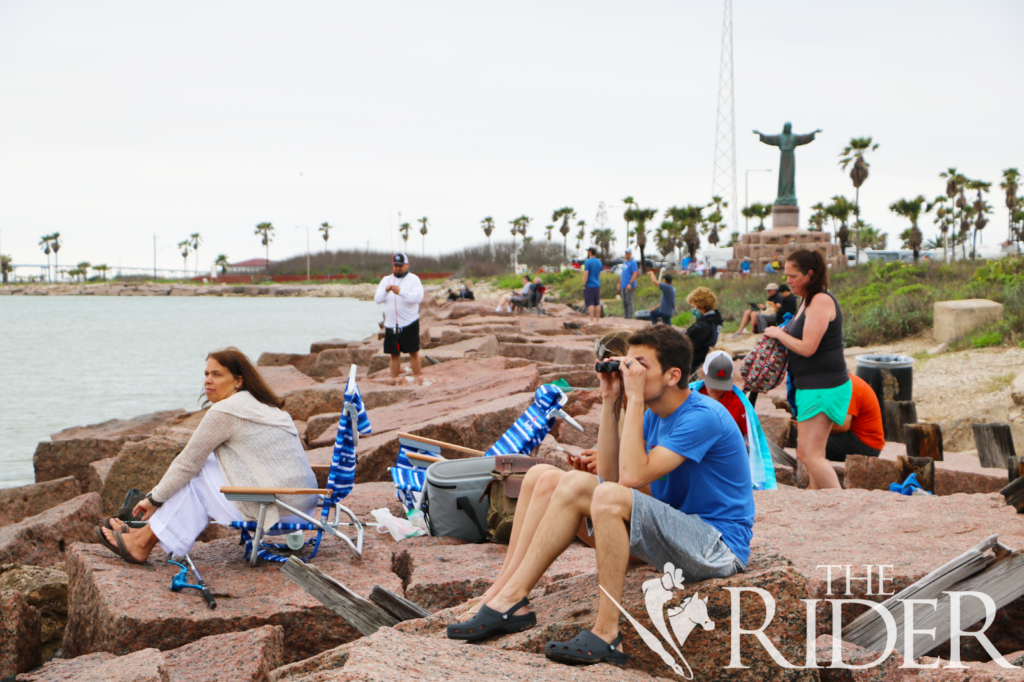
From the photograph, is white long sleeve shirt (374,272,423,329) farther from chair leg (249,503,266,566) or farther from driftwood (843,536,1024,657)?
driftwood (843,536,1024,657)

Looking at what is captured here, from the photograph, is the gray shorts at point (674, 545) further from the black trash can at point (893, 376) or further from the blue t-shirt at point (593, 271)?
the blue t-shirt at point (593, 271)

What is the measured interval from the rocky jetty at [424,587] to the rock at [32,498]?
14 millimetres

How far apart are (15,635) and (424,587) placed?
1829mm

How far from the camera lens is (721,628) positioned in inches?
105

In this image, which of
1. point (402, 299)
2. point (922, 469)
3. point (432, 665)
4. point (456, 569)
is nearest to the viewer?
point (432, 665)

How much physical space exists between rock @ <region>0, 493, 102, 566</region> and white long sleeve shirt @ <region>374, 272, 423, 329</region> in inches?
185

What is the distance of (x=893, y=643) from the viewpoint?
2.88 meters

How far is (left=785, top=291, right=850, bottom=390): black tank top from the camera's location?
4.73m

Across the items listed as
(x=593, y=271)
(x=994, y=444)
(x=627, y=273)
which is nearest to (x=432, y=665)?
(x=994, y=444)

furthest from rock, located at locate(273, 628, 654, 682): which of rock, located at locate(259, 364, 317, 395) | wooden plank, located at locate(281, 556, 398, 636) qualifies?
rock, located at locate(259, 364, 317, 395)

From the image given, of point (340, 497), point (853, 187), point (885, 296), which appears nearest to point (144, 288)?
point (853, 187)

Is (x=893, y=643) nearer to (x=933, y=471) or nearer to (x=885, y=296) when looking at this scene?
(x=933, y=471)

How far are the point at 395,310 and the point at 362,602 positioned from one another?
6.62 metres

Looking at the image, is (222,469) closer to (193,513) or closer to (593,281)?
(193,513)
